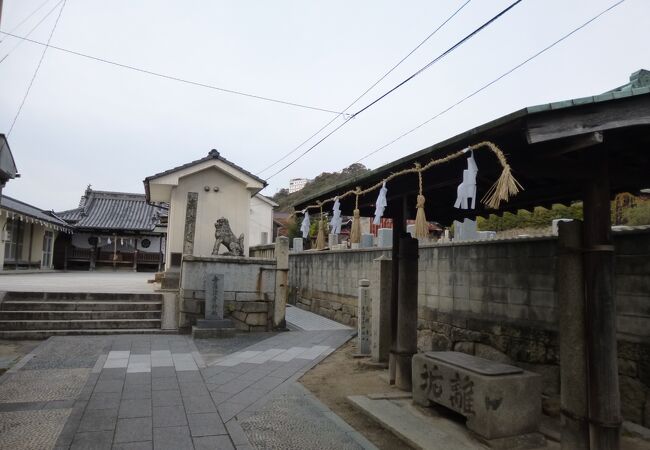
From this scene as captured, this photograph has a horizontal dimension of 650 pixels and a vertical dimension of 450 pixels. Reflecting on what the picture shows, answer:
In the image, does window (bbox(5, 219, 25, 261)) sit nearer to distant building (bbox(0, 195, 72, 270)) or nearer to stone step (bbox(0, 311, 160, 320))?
distant building (bbox(0, 195, 72, 270))

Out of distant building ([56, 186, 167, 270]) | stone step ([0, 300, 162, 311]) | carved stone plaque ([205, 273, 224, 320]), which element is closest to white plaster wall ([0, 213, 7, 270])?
distant building ([56, 186, 167, 270])

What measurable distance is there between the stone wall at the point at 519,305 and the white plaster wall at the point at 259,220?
102 ft

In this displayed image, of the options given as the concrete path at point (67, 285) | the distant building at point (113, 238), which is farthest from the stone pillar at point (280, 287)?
the distant building at point (113, 238)

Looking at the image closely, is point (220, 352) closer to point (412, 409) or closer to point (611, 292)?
point (412, 409)

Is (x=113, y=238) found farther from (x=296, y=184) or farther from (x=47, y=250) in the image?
(x=296, y=184)

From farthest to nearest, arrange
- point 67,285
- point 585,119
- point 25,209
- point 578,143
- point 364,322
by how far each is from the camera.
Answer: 1. point 25,209
2. point 67,285
3. point 364,322
4. point 578,143
5. point 585,119

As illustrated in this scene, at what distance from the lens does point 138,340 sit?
11.1 metres

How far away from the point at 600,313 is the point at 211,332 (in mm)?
9994

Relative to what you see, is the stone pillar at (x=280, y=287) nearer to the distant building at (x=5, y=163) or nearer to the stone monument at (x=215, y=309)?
the stone monument at (x=215, y=309)

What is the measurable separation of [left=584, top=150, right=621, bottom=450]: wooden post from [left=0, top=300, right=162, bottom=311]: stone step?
1240cm

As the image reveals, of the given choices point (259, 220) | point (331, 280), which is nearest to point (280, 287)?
point (331, 280)

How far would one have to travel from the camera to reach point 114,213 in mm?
38375

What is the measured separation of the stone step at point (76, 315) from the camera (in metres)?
11.8

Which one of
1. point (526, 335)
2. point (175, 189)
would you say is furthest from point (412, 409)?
point (175, 189)
